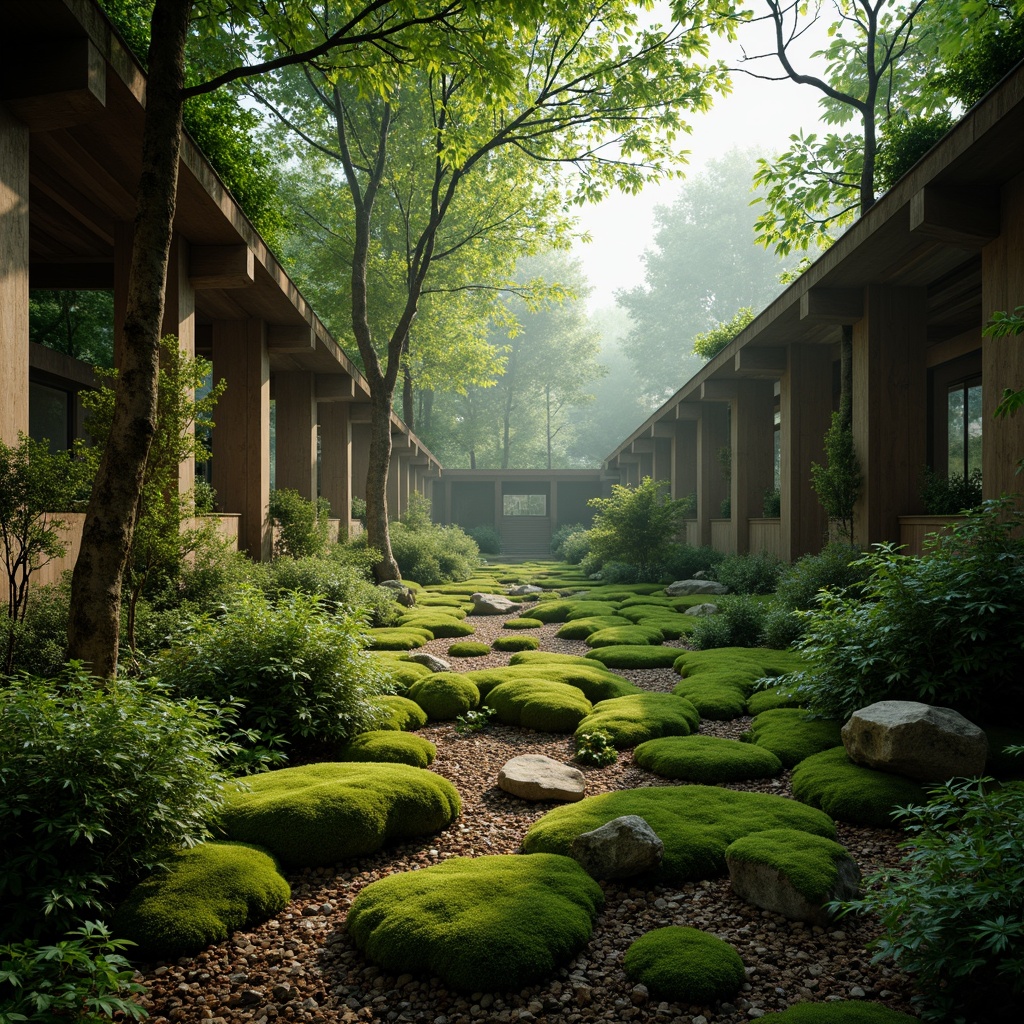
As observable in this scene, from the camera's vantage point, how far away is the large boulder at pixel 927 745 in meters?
Answer: 4.47

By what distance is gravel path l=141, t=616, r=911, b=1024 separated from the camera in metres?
2.75

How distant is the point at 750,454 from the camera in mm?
16094

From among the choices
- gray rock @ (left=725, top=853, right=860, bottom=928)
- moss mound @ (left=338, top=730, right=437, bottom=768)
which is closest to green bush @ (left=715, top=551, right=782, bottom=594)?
moss mound @ (left=338, top=730, right=437, bottom=768)

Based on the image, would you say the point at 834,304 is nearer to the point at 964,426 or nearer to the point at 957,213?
the point at 957,213

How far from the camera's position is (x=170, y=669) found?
5.33m

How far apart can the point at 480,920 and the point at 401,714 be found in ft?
10.4

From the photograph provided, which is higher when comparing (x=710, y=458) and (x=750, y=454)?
(x=710, y=458)

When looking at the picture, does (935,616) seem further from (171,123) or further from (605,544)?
(605,544)

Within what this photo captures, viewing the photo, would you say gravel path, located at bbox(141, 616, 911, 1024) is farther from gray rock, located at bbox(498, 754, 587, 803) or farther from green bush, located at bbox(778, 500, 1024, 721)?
green bush, located at bbox(778, 500, 1024, 721)

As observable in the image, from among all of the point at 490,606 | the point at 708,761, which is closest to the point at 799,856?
the point at 708,761

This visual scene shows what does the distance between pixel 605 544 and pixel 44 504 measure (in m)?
14.4

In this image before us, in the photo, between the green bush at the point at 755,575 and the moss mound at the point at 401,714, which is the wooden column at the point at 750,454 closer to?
the green bush at the point at 755,575

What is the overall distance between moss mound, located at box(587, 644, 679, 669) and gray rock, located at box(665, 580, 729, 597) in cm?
491

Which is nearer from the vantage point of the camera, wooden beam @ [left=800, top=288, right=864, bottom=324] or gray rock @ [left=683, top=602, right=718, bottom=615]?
wooden beam @ [left=800, top=288, right=864, bottom=324]
